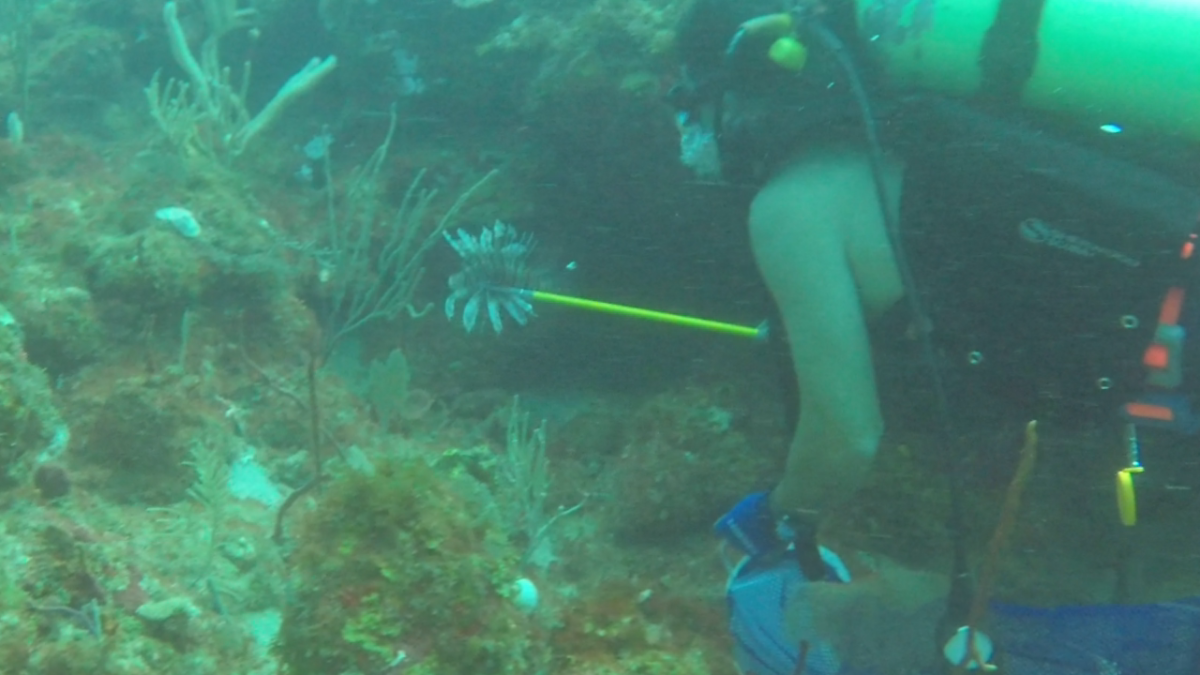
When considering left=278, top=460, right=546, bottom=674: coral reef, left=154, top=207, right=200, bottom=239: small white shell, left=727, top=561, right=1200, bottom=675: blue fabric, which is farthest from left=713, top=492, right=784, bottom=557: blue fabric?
left=154, top=207, right=200, bottom=239: small white shell

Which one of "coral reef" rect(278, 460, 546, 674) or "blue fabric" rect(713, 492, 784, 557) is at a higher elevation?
"coral reef" rect(278, 460, 546, 674)

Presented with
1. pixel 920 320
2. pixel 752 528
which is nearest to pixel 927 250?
pixel 920 320

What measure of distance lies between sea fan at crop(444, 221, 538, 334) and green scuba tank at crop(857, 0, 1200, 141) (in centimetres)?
238

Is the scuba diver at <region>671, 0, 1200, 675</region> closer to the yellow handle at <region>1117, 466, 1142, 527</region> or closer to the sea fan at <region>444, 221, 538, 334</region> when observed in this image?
the yellow handle at <region>1117, 466, 1142, 527</region>

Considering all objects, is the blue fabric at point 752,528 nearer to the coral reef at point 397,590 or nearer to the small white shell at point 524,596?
the small white shell at point 524,596

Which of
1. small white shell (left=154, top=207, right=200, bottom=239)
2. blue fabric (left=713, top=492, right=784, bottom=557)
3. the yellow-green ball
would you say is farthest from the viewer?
small white shell (left=154, top=207, right=200, bottom=239)

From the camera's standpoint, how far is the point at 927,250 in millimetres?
2389

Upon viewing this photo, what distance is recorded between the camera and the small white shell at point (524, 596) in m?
2.12

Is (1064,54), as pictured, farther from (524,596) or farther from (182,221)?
(182,221)

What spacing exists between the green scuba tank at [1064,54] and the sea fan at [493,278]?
2377 millimetres

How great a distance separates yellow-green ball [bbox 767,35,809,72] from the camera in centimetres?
238

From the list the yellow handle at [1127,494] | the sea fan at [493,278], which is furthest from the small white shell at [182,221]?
the yellow handle at [1127,494]

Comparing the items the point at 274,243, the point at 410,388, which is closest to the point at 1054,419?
the point at 410,388

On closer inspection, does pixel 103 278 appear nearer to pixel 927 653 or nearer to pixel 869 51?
pixel 869 51
